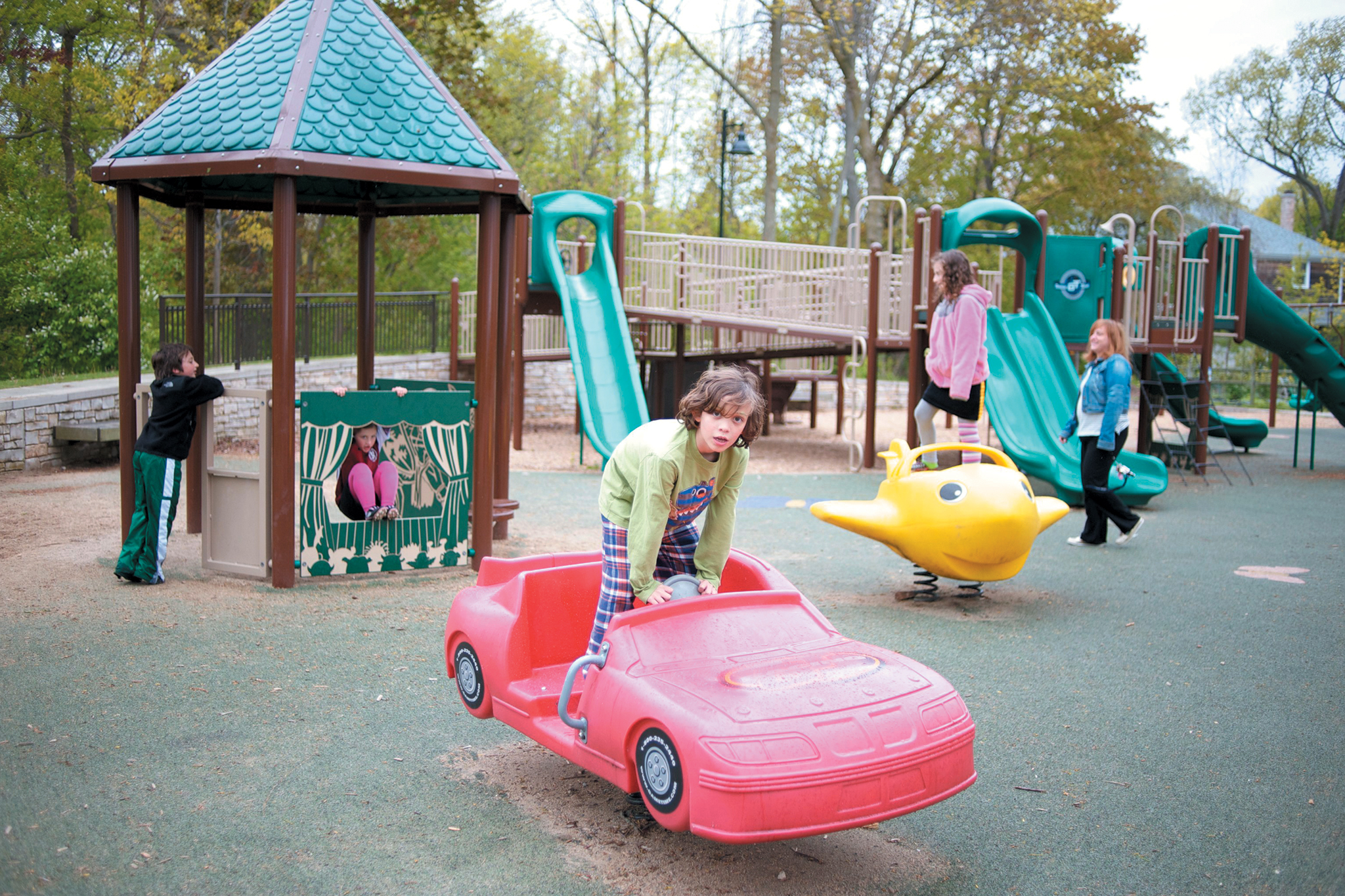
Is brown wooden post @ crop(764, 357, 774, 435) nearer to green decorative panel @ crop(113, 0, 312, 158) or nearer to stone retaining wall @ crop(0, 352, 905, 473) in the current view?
stone retaining wall @ crop(0, 352, 905, 473)

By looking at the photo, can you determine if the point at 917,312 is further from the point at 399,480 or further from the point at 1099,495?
the point at 399,480

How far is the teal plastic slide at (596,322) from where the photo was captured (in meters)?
13.2

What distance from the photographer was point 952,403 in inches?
318

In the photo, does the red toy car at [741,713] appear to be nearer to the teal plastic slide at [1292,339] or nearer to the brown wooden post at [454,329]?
the teal plastic slide at [1292,339]

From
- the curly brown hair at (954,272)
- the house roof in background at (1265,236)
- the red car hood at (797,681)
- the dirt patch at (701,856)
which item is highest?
the house roof in background at (1265,236)

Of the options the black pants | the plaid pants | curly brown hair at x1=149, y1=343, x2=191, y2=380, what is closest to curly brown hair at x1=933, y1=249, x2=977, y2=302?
the black pants

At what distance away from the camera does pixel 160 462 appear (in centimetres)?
657

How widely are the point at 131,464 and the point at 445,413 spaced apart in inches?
85.4

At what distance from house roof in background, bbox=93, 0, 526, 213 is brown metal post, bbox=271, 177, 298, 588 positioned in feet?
1.16

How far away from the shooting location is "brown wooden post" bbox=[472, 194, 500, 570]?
24.5ft

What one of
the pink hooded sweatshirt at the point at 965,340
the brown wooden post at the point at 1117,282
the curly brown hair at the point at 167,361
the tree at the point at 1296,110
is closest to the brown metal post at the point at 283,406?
the curly brown hair at the point at 167,361

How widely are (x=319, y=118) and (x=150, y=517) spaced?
2791 millimetres

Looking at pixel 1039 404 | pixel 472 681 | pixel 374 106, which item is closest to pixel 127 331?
pixel 374 106

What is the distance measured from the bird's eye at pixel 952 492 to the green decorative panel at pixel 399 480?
131 inches
